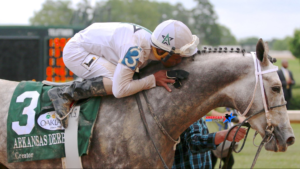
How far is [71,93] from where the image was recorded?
277 centimetres

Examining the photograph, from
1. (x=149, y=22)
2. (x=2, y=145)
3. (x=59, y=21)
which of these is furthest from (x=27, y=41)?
(x=59, y=21)

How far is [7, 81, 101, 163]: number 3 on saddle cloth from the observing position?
2707 millimetres

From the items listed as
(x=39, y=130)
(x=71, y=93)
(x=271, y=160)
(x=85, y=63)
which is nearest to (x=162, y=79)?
(x=85, y=63)

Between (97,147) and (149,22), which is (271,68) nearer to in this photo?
(97,147)

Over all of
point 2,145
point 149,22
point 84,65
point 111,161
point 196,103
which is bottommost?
point 111,161

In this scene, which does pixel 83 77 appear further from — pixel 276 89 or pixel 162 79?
pixel 276 89

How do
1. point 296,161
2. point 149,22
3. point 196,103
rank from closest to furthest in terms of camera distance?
point 196,103 → point 296,161 → point 149,22

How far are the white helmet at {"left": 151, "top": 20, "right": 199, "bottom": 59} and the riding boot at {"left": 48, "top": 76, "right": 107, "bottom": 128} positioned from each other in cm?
58

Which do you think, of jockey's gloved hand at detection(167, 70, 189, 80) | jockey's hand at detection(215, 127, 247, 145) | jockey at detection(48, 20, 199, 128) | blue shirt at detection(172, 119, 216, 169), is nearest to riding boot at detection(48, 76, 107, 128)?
jockey at detection(48, 20, 199, 128)

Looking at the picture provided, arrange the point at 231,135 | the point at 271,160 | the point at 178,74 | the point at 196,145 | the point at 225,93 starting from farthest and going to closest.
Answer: the point at 271,160 < the point at 196,145 < the point at 231,135 < the point at 178,74 < the point at 225,93

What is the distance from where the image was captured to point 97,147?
2672mm

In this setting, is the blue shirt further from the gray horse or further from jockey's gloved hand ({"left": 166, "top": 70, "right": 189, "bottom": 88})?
jockey's gloved hand ({"left": 166, "top": 70, "right": 189, "bottom": 88})

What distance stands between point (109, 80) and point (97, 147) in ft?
1.84

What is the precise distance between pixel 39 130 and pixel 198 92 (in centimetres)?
137
